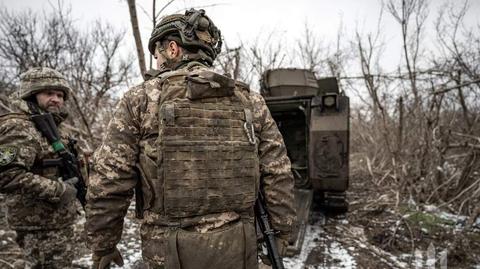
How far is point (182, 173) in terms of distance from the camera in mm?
1542

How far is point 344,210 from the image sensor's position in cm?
495

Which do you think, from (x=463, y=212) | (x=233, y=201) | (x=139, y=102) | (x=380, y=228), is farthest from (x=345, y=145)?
(x=139, y=102)

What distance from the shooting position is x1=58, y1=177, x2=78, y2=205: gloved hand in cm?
233

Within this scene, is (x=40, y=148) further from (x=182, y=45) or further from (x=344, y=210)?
(x=344, y=210)

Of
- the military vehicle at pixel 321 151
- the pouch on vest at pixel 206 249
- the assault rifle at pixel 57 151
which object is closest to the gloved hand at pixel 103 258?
the pouch on vest at pixel 206 249

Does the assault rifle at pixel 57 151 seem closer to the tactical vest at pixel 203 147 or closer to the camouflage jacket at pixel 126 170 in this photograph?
the camouflage jacket at pixel 126 170

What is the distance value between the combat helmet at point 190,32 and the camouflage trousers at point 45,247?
1.72 meters

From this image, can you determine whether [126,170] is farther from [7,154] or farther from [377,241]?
[377,241]

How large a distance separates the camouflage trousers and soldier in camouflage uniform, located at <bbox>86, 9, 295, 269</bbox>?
1.10 metres

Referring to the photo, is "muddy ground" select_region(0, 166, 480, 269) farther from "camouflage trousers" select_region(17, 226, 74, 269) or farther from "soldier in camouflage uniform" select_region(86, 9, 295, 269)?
"soldier in camouflage uniform" select_region(86, 9, 295, 269)

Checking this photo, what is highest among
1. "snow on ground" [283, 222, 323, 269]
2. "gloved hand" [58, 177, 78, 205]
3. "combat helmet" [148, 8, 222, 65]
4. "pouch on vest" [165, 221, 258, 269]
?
"combat helmet" [148, 8, 222, 65]

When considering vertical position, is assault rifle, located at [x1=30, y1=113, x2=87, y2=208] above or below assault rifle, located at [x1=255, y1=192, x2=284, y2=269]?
above

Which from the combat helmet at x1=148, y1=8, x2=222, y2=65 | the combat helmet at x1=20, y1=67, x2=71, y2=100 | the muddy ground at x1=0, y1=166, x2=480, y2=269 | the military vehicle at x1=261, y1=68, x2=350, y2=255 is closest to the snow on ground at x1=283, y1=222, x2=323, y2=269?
the muddy ground at x1=0, y1=166, x2=480, y2=269

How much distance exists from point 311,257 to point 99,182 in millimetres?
2808
